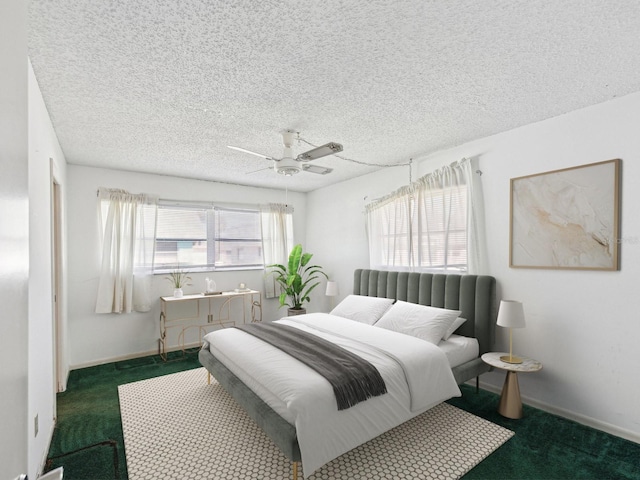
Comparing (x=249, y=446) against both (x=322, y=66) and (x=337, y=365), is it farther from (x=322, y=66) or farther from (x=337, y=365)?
(x=322, y=66)

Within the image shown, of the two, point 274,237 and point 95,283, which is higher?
A: point 274,237

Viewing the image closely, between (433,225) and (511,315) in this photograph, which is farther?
(433,225)

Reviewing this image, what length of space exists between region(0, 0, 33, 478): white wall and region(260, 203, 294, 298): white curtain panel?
4694mm

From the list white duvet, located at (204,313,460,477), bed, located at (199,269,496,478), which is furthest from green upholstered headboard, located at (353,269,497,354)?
white duvet, located at (204,313,460,477)

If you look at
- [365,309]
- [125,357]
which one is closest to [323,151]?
[365,309]

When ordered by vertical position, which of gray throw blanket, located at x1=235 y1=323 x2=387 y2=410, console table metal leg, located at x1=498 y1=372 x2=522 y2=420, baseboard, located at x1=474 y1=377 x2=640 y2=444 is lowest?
baseboard, located at x1=474 y1=377 x2=640 y2=444

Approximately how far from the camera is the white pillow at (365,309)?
3779mm

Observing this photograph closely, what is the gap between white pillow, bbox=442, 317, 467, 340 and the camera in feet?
10.3

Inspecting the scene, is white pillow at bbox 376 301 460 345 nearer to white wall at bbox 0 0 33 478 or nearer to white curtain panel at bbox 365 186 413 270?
white curtain panel at bbox 365 186 413 270

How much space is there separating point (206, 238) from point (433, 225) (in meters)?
3.44

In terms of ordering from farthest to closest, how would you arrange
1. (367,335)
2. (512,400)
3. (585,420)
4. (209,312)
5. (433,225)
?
(209,312) < (433,225) < (367,335) < (512,400) < (585,420)

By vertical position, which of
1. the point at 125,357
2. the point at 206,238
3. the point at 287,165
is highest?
the point at 287,165

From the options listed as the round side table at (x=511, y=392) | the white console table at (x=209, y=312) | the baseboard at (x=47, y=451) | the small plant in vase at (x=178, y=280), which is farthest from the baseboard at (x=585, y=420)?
the small plant in vase at (x=178, y=280)

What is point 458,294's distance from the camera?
11.1 feet
